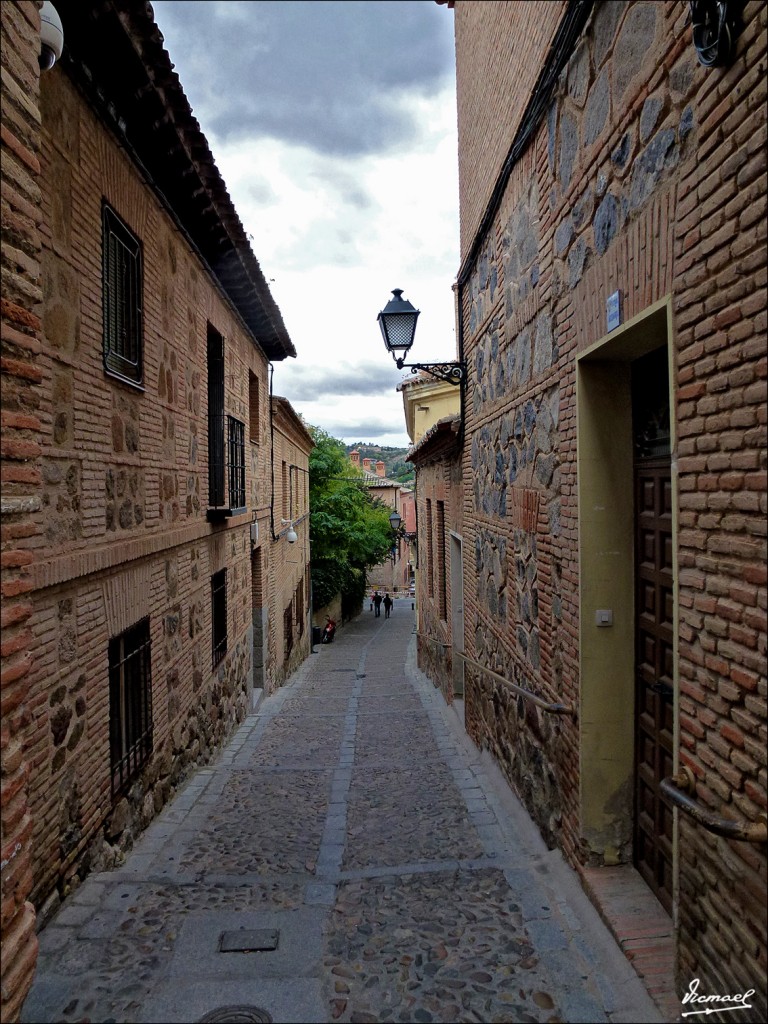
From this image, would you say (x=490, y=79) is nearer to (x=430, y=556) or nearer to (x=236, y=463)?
(x=236, y=463)

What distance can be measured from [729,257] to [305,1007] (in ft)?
10.6

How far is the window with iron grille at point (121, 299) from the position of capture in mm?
4895

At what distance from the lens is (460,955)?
3.29m

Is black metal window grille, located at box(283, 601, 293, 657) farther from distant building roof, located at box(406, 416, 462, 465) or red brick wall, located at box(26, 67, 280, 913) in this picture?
red brick wall, located at box(26, 67, 280, 913)

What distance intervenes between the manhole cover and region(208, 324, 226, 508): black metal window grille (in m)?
5.50

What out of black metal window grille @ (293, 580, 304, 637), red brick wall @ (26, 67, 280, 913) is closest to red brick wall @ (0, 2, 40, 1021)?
red brick wall @ (26, 67, 280, 913)

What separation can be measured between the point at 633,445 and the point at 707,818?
2034 millimetres

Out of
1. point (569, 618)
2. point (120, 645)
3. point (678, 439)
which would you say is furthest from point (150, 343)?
point (678, 439)

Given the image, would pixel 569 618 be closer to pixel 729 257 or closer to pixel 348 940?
pixel 348 940

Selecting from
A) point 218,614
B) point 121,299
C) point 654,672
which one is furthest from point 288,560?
point 654,672

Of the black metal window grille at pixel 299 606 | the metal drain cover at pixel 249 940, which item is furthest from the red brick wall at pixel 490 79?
the black metal window grille at pixel 299 606

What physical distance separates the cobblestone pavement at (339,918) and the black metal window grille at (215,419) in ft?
9.99

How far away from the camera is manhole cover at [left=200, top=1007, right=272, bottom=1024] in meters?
2.81

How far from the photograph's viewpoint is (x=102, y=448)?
4.70m
